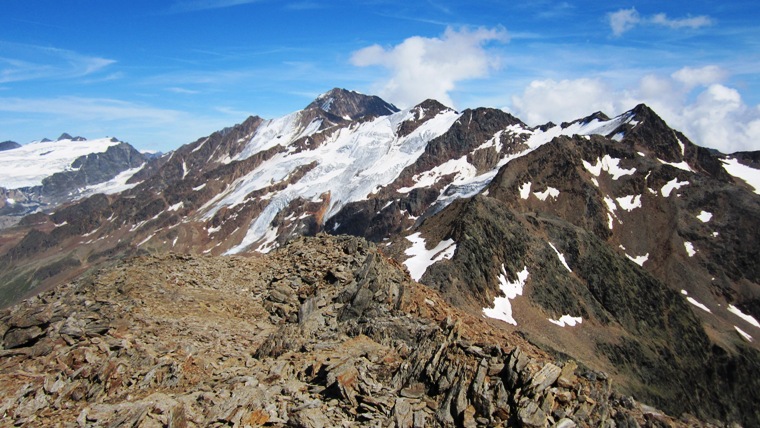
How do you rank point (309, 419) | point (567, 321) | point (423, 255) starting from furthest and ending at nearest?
point (423, 255), point (567, 321), point (309, 419)

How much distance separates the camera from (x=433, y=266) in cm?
8256

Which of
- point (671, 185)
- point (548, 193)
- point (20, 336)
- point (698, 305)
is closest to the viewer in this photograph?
point (20, 336)

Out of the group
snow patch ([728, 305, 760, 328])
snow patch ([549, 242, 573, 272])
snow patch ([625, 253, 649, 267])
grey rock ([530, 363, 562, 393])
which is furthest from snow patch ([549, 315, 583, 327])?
grey rock ([530, 363, 562, 393])

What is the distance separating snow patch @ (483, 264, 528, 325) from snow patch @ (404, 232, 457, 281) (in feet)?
35.1

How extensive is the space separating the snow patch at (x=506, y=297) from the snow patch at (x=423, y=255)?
10702 millimetres

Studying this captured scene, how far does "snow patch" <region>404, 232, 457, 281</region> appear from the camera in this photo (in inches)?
3289

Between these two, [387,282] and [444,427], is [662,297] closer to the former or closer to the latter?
[387,282]

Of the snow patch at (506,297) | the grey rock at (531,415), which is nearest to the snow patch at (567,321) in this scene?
the snow patch at (506,297)

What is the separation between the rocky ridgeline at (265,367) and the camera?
613 inches

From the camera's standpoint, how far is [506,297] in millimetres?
83000

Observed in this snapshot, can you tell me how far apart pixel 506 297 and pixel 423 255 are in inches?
696

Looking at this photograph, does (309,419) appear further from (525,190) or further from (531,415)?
(525,190)

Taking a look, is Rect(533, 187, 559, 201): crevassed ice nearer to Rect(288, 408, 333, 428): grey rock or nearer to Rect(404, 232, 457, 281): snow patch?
Rect(404, 232, 457, 281): snow patch

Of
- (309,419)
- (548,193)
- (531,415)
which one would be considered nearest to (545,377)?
(531,415)
